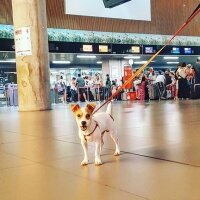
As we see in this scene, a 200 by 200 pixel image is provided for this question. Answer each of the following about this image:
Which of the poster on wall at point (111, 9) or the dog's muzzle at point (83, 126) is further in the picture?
the poster on wall at point (111, 9)

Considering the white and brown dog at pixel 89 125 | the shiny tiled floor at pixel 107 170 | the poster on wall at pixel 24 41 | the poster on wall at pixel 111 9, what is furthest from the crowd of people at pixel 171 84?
the white and brown dog at pixel 89 125

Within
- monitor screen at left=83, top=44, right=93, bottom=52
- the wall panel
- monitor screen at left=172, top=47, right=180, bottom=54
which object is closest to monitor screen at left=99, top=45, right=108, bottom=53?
monitor screen at left=83, top=44, right=93, bottom=52

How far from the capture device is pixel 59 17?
21828 mm

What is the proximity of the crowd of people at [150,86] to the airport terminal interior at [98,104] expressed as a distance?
0.06 metres

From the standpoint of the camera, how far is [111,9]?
23.8 metres

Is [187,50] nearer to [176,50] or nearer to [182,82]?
[176,50]

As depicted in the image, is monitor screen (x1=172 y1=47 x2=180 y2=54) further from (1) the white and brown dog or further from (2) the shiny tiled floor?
(1) the white and brown dog

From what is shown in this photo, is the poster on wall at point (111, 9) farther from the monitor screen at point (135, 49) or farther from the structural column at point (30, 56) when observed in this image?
the structural column at point (30, 56)

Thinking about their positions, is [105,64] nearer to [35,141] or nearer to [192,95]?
[192,95]

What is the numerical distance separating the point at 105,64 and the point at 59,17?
6788 mm

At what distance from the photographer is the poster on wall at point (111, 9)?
2238 cm

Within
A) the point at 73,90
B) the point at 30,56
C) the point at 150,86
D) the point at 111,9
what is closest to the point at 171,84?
the point at 150,86

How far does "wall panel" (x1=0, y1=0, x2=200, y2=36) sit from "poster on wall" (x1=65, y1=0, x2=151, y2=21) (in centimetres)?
27

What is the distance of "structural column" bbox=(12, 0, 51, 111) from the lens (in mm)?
13438
